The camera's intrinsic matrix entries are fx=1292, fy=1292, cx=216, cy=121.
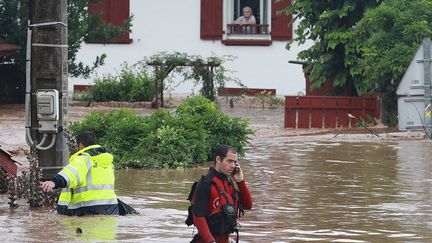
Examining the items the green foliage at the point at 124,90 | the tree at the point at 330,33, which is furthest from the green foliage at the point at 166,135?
the green foliage at the point at 124,90

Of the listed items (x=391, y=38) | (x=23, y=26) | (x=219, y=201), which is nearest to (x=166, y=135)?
(x=391, y=38)

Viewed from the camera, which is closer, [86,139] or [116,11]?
[86,139]

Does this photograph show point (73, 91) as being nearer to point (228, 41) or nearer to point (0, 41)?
point (228, 41)

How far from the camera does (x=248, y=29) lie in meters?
42.2

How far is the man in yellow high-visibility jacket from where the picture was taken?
14.0 meters

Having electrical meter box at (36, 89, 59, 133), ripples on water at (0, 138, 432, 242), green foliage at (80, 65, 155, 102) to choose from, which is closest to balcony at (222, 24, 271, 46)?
green foliage at (80, 65, 155, 102)

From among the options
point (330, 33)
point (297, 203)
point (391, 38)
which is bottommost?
point (297, 203)

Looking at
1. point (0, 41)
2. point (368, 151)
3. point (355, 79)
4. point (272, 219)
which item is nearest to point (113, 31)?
point (0, 41)

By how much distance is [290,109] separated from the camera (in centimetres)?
2988

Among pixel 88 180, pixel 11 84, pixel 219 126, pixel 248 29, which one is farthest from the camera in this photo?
pixel 248 29

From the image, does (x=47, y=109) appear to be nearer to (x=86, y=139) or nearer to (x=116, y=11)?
(x=86, y=139)

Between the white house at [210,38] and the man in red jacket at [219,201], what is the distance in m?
31.2

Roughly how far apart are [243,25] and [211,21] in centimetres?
106

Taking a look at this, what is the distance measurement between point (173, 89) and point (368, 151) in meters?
15.5
